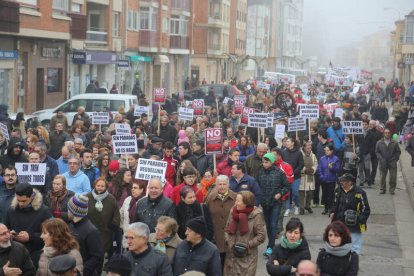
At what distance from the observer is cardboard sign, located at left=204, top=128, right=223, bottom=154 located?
543 inches

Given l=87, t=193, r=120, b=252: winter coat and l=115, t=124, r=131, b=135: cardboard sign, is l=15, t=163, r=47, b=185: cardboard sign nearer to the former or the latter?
l=87, t=193, r=120, b=252: winter coat

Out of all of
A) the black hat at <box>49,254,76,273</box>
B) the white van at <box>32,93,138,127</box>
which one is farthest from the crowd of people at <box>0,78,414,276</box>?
the white van at <box>32,93,138,127</box>

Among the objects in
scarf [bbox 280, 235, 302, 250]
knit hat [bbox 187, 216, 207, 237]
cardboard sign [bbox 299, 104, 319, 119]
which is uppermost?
cardboard sign [bbox 299, 104, 319, 119]

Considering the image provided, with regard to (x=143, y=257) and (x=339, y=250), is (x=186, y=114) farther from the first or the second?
(x=143, y=257)

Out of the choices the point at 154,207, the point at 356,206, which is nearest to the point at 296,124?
the point at 356,206

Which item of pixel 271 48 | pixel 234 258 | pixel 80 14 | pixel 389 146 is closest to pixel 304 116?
pixel 389 146

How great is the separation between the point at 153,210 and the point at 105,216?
0.78m

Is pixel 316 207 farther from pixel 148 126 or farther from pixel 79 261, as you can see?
pixel 79 261

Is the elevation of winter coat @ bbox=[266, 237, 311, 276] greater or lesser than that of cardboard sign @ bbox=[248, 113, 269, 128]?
lesser

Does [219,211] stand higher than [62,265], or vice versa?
[62,265]

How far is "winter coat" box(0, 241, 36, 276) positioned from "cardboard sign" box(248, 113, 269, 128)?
502 inches

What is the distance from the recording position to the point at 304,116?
826 inches

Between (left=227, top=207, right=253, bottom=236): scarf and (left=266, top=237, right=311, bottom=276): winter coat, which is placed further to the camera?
(left=227, top=207, right=253, bottom=236): scarf

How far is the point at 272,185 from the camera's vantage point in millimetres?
12312
